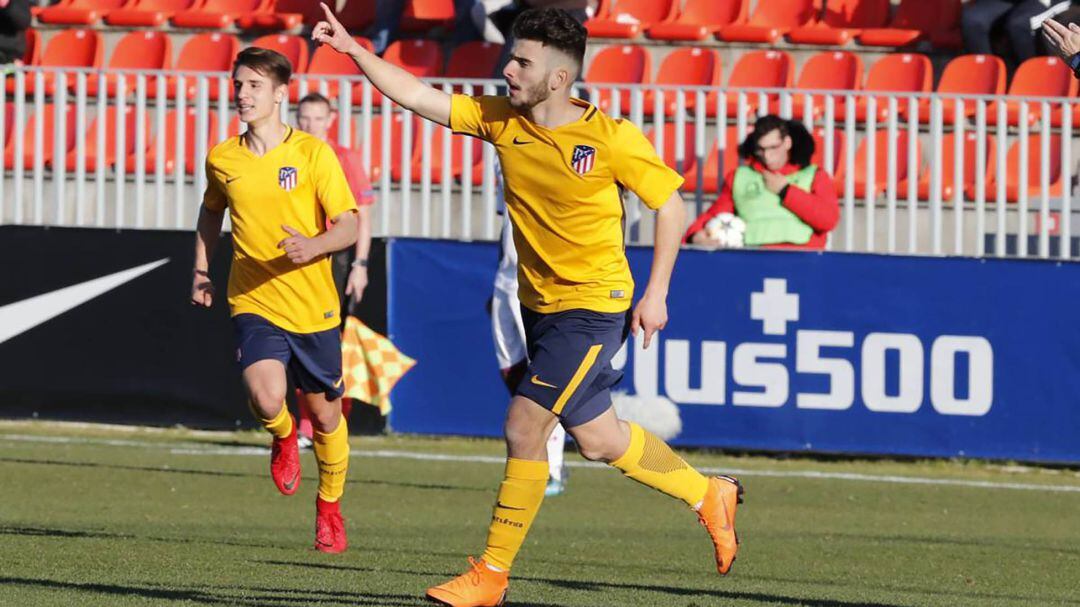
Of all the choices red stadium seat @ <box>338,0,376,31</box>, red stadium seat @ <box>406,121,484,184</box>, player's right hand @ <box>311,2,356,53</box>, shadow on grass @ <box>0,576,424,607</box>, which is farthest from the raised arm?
red stadium seat @ <box>338,0,376,31</box>

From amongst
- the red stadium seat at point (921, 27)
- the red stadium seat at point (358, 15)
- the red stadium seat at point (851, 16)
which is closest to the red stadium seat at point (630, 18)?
the red stadium seat at point (851, 16)

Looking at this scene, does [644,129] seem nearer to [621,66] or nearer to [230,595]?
[621,66]

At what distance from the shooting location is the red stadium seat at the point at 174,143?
1419 centimetres

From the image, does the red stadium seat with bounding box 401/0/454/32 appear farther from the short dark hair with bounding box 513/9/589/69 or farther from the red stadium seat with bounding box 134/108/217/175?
the short dark hair with bounding box 513/9/589/69

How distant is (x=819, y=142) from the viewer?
1384 centimetres

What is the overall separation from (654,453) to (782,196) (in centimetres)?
633

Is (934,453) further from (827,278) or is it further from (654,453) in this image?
(654,453)

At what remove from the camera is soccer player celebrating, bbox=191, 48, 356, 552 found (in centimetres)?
837

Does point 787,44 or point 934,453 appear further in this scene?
point 787,44

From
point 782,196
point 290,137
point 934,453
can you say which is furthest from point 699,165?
point 290,137

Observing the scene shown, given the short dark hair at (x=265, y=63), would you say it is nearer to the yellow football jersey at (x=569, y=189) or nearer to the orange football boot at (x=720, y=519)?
the yellow football jersey at (x=569, y=189)

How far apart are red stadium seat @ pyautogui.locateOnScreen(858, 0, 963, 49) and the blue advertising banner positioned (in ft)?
16.6

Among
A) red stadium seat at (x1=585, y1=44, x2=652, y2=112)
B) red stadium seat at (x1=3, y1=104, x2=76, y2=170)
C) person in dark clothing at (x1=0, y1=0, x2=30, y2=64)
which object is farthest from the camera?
red stadium seat at (x1=585, y1=44, x2=652, y2=112)

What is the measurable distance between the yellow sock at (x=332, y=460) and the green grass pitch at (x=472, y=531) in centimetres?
29
